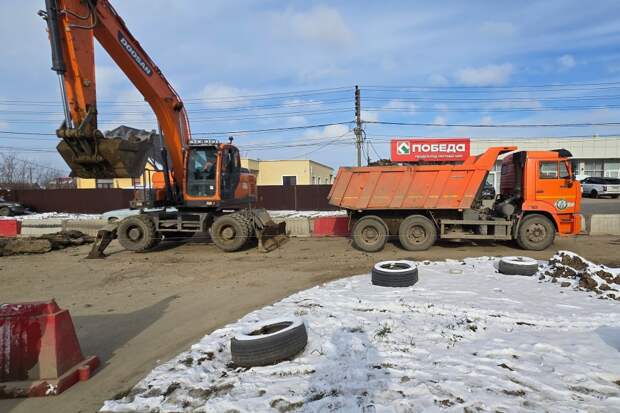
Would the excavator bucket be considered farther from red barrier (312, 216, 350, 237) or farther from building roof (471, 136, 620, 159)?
building roof (471, 136, 620, 159)

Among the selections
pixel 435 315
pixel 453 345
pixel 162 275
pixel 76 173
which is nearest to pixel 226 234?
pixel 162 275

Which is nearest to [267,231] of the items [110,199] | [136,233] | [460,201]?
[136,233]

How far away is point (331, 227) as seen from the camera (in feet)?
48.3

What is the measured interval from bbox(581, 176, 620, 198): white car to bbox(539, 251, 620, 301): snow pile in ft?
98.3

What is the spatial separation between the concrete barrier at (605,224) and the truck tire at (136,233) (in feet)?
49.0

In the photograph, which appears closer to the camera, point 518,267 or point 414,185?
point 518,267

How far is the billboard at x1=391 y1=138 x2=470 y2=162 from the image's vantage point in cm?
1286

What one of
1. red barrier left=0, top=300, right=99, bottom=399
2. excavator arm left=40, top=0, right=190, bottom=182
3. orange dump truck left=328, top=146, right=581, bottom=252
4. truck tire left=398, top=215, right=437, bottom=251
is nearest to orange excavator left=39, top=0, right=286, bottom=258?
excavator arm left=40, top=0, right=190, bottom=182

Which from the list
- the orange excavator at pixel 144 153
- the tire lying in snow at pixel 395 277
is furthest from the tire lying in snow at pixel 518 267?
the orange excavator at pixel 144 153

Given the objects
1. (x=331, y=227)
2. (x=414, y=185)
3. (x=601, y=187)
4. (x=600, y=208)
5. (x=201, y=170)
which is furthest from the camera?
(x=601, y=187)

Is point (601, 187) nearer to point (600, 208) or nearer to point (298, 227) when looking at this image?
point (600, 208)

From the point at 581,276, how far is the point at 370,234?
554cm

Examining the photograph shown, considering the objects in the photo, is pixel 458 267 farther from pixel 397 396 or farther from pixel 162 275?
pixel 162 275

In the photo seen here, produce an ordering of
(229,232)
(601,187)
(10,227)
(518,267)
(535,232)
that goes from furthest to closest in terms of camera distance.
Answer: (601,187), (10,227), (229,232), (535,232), (518,267)
